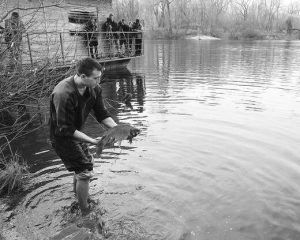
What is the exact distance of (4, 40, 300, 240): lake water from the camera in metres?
4.98

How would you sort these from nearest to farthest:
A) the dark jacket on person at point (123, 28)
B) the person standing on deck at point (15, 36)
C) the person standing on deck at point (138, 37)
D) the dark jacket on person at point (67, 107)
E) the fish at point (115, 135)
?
the dark jacket on person at point (67, 107)
the fish at point (115, 135)
the person standing on deck at point (15, 36)
the dark jacket on person at point (123, 28)
the person standing on deck at point (138, 37)

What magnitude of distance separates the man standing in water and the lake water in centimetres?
102

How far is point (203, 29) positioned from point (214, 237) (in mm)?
79837

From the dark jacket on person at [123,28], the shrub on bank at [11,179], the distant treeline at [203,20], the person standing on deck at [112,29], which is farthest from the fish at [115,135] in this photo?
the distant treeline at [203,20]

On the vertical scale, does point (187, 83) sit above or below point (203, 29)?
below

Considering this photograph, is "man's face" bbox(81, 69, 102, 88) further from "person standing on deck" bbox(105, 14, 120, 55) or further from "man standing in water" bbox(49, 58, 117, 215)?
"person standing on deck" bbox(105, 14, 120, 55)

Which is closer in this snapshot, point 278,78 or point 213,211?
point 213,211

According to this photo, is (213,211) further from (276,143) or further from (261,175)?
(276,143)

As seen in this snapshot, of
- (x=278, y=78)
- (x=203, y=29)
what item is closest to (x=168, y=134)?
(x=278, y=78)

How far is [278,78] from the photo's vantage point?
18.6 metres

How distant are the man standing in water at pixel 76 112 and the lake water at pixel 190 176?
1.02 metres

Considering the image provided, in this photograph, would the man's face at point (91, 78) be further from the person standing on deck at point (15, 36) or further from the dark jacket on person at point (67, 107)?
the person standing on deck at point (15, 36)

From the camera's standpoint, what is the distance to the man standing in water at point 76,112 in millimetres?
4223

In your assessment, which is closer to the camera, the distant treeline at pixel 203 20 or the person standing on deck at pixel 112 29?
the person standing on deck at pixel 112 29
